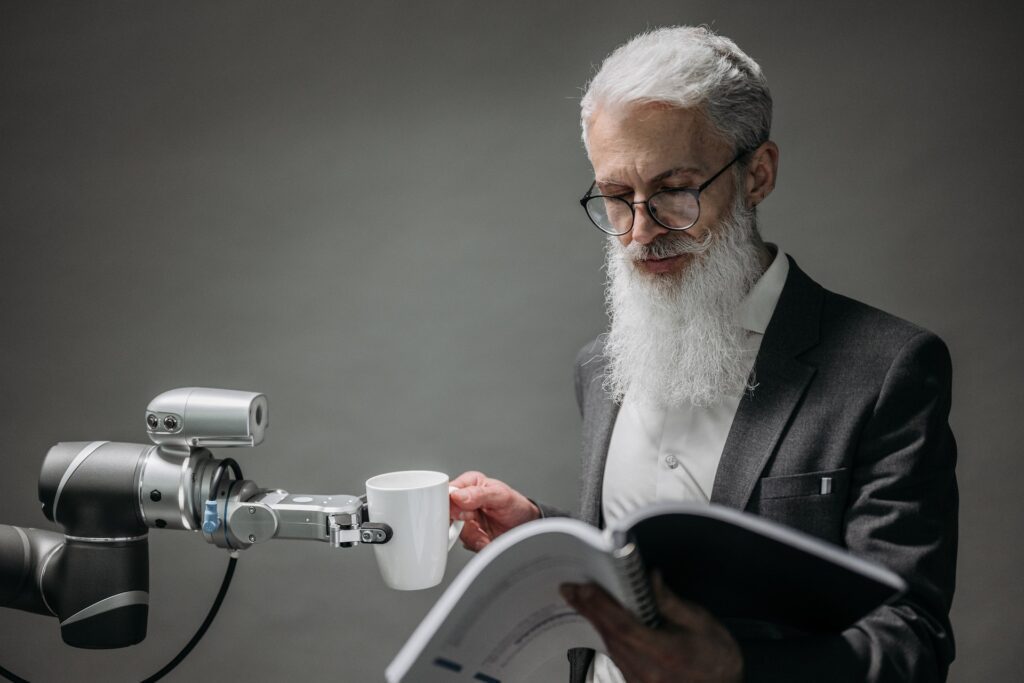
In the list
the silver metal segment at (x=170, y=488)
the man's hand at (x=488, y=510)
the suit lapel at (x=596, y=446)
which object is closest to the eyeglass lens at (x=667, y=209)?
the suit lapel at (x=596, y=446)

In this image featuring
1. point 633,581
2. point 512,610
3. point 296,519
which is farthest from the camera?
point 296,519

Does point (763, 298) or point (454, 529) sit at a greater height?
point (763, 298)

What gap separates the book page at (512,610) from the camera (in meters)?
0.63

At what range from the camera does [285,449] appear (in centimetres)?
194

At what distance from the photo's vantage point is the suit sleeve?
855mm

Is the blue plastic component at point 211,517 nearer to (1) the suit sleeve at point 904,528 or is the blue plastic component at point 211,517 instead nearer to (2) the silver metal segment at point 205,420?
(2) the silver metal segment at point 205,420

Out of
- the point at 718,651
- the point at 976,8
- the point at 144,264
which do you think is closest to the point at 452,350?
the point at 144,264

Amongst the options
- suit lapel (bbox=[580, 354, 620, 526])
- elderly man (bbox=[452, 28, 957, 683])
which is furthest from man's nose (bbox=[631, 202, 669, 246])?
suit lapel (bbox=[580, 354, 620, 526])

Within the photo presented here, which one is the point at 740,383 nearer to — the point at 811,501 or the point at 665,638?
the point at 811,501

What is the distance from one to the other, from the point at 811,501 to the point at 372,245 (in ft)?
4.07

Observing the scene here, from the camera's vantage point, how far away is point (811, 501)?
3.42ft

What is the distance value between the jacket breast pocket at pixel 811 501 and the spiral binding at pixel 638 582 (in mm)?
447

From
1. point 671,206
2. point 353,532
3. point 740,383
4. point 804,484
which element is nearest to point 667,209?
point 671,206

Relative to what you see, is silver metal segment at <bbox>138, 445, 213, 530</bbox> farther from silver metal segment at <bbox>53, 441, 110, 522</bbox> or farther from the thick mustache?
the thick mustache
